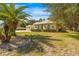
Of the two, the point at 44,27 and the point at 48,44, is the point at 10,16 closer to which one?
the point at 44,27

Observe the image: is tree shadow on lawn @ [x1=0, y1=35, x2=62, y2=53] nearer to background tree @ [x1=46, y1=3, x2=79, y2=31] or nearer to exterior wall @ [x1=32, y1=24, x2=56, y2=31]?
exterior wall @ [x1=32, y1=24, x2=56, y2=31]

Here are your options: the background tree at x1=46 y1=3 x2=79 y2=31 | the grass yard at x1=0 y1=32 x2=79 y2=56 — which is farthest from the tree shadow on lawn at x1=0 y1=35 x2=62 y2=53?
the background tree at x1=46 y1=3 x2=79 y2=31

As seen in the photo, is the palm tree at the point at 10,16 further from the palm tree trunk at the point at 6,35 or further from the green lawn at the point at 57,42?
the green lawn at the point at 57,42

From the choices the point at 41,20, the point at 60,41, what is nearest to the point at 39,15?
the point at 41,20

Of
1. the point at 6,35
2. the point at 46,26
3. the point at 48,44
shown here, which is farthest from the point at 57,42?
the point at 6,35

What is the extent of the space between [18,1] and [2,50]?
Result: 0.52m

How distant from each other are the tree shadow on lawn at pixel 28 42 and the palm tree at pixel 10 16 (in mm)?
84

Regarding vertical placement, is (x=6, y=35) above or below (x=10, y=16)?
below

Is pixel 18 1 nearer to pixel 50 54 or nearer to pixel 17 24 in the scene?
pixel 17 24

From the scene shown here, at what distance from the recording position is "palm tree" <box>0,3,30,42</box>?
3.40 metres

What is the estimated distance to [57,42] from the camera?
3.43 meters

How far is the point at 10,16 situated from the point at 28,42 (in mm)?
321

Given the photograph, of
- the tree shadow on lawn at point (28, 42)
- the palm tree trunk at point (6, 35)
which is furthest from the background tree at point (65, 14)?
the palm tree trunk at point (6, 35)

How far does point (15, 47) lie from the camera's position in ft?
11.3
